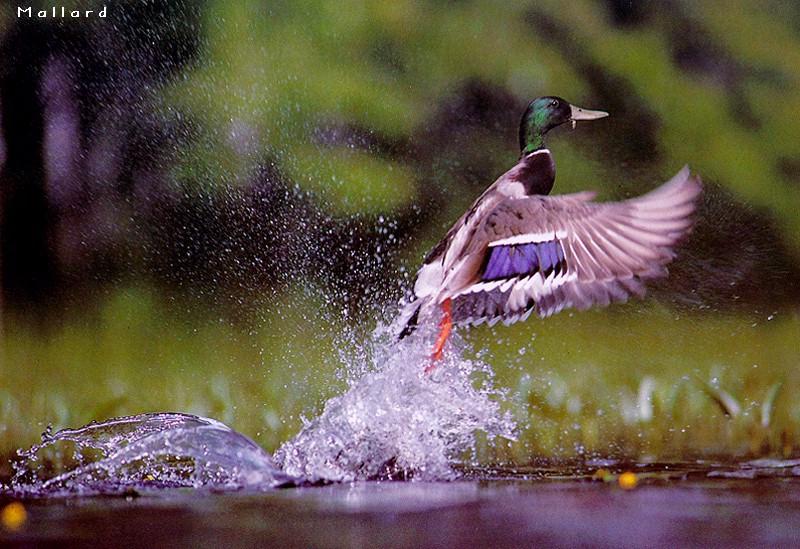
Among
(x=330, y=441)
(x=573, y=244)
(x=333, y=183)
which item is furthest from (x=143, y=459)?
(x=573, y=244)

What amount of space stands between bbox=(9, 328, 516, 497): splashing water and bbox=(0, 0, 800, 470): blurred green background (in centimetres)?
8

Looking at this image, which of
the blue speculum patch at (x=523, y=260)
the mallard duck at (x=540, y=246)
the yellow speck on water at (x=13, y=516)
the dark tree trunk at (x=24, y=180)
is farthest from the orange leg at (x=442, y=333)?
the dark tree trunk at (x=24, y=180)

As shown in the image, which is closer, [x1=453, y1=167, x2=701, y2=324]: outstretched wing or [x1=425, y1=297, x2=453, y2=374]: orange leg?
[x1=453, y1=167, x2=701, y2=324]: outstretched wing

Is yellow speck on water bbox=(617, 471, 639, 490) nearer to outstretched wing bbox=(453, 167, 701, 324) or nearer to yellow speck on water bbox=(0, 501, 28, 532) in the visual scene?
outstretched wing bbox=(453, 167, 701, 324)

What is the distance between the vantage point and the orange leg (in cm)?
264

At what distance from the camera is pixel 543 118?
2.77m

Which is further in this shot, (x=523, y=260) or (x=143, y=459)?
(x=143, y=459)

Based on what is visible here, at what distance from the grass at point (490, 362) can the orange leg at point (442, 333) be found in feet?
0.62

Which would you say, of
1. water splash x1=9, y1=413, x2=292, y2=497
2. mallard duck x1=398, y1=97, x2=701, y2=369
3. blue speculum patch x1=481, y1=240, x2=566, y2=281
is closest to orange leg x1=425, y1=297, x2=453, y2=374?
mallard duck x1=398, y1=97, x2=701, y2=369

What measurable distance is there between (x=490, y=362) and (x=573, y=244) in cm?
64

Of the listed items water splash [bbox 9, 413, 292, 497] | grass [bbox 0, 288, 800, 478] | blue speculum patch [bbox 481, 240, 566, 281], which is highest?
blue speculum patch [bbox 481, 240, 566, 281]

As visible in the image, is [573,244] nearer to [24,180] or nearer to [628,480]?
[628,480]

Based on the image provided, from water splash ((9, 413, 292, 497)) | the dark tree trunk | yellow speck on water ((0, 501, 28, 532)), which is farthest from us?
the dark tree trunk

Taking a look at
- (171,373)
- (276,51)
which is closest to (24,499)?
(171,373)
